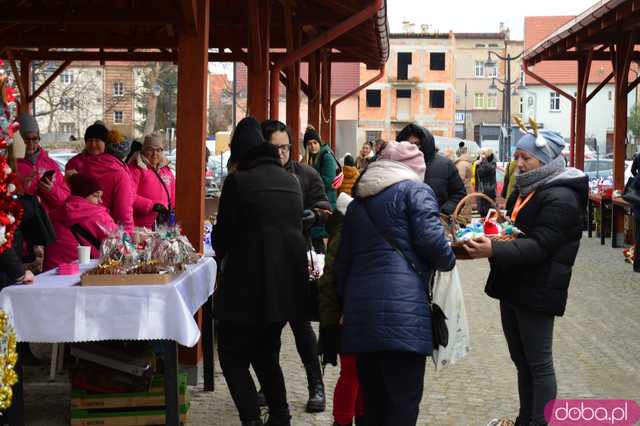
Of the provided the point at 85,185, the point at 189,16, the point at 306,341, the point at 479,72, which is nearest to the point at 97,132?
the point at 189,16

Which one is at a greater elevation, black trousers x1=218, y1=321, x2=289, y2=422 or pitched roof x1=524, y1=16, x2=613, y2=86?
pitched roof x1=524, y1=16, x2=613, y2=86

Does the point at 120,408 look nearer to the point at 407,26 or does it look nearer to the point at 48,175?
the point at 48,175

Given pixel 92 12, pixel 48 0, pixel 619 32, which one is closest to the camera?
pixel 92 12

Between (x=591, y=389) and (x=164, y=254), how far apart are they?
3.41 meters

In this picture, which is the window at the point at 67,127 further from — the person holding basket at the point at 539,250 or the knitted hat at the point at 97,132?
the person holding basket at the point at 539,250

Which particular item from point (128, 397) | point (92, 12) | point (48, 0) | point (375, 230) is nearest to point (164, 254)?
point (128, 397)

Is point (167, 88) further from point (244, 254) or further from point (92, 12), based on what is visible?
point (244, 254)

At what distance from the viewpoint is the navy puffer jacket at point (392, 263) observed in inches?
206

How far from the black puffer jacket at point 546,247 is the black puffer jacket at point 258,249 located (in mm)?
1131

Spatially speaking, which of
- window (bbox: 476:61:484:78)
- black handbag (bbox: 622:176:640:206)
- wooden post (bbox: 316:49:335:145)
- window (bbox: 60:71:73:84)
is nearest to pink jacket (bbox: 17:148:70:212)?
black handbag (bbox: 622:176:640:206)

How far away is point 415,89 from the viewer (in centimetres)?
8238

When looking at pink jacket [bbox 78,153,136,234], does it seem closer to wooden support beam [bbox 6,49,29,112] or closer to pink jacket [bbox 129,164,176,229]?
pink jacket [bbox 129,164,176,229]

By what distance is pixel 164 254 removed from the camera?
648cm

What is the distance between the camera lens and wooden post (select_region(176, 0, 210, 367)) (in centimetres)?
868
